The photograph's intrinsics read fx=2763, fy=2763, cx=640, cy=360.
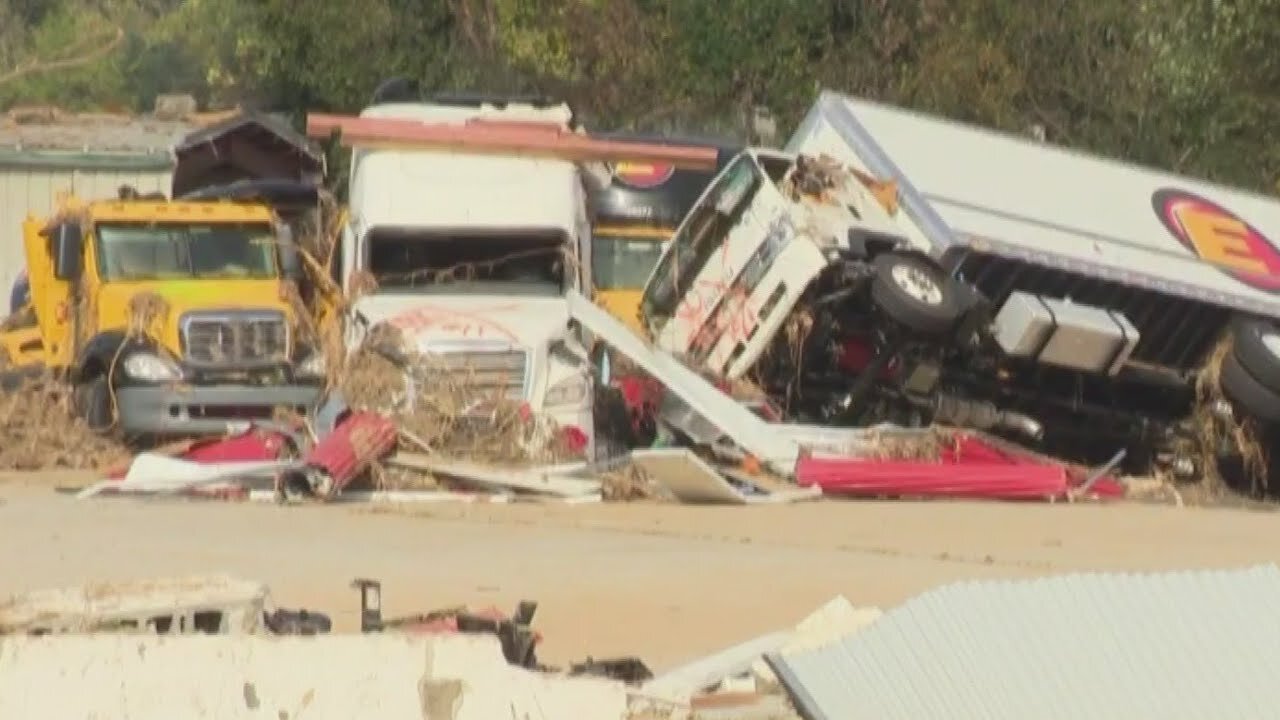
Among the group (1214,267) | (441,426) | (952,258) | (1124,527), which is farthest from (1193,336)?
(441,426)

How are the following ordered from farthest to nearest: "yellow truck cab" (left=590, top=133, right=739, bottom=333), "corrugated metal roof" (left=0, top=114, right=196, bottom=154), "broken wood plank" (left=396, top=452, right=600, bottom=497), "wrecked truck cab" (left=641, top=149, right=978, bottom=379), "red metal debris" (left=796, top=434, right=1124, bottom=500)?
"corrugated metal roof" (left=0, top=114, right=196, bottom=154)
"yellow truck cab" (left=590, top=133, right=739, bottom=333)
"wrecked truck cab" (left=641, top=149, right=978, bottom=379)
"red metal debris" (left=796, top=434, right=1124, bottom=500)
"broken wood plank" (left=396, top=452, right=600, bottom=497)

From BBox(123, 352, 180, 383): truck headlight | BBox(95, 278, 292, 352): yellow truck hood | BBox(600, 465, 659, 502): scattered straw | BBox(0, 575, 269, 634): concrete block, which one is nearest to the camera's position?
BBox(0, 575, 269, 634): concrete block

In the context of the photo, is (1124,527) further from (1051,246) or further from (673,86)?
(673,86)

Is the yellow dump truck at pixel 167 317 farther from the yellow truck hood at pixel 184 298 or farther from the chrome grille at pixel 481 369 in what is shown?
the chrome grille at pixel 481 369

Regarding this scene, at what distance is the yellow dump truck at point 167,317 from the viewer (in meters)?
→ 22.2

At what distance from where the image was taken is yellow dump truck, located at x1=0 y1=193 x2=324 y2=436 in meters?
22.2

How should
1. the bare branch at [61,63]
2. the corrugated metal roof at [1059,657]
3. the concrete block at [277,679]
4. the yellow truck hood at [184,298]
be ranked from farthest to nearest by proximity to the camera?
1. the yellow truck hood at [184,298]
2. the bare branch at [61,63]
3. the concrete block at [277,679]
4. the corrugated metal roof at [1059,657]

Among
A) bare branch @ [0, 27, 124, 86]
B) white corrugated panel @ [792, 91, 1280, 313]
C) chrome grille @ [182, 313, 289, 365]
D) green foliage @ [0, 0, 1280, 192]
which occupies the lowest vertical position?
green foliage @ [0, 0, 1280, 192]

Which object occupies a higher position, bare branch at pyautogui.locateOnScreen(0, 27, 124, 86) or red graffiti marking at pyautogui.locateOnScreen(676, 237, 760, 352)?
bare branch at pyautogui.locateOnScreen(0, 27, 124, 86)

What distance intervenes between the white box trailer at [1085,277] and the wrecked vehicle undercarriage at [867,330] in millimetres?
33

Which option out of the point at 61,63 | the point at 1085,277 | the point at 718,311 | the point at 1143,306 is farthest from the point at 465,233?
the point at 61,63

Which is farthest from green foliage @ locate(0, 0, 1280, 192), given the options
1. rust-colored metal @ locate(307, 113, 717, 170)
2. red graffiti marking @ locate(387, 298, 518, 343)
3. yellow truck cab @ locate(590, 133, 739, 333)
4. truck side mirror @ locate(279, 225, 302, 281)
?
red graffiti marking @ locate(387, 298, 518, 343)

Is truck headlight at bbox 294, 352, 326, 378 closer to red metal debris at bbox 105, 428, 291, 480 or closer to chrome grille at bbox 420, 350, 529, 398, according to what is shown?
red metal debris at bbox 105, 428, 291, 480

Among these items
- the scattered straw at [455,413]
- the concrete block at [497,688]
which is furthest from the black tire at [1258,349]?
the concrete block at [497,688]
